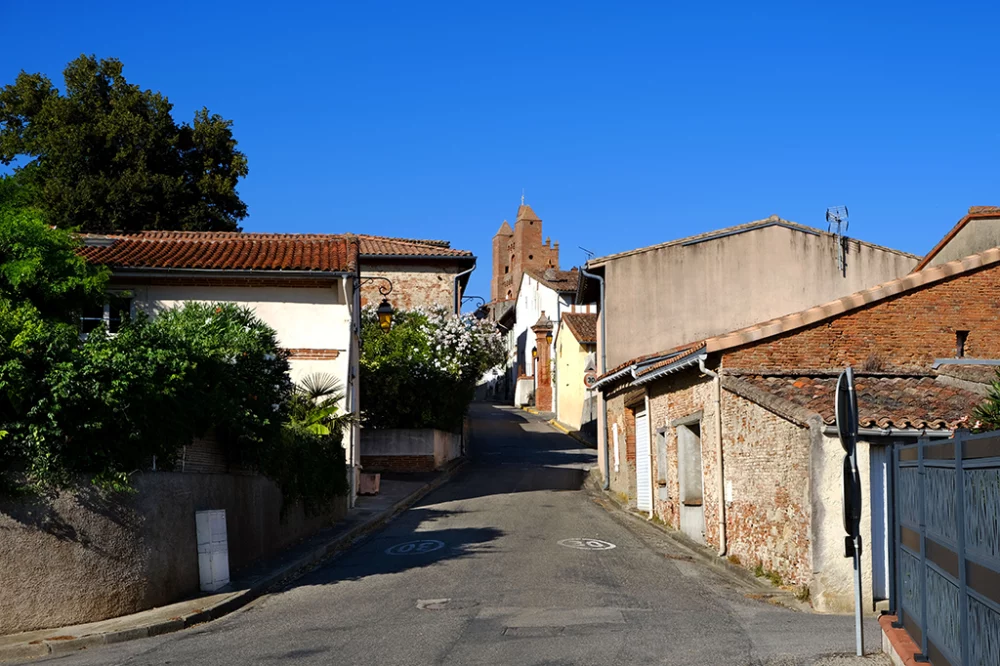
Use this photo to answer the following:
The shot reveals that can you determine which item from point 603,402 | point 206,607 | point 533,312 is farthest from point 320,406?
point 533,312

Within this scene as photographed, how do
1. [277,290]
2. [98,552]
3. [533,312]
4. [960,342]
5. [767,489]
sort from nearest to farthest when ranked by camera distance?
[98,552] < [767,489] < [960,342] < [277,290] < [533,312]

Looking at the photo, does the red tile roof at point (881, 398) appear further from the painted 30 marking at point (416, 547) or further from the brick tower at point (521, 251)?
the brick tower at point (521, 251)

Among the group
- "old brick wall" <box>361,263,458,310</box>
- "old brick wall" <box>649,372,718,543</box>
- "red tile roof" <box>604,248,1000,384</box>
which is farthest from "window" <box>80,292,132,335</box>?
"old brick wall" <box>361,263,458,310</box>

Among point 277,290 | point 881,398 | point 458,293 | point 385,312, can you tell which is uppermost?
point 458,293

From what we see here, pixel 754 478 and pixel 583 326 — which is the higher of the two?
pixel 583 326

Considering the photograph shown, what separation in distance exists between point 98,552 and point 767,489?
28.9 ft

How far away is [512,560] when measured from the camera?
16188 mm

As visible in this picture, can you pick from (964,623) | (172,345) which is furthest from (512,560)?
A: (964,623)

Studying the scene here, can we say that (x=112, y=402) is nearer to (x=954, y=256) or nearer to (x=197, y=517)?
(x=197, y=517)

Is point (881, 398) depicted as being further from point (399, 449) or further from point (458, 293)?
point (458, 293)

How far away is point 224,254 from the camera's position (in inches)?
1025

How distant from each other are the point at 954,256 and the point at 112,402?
56.1 feet

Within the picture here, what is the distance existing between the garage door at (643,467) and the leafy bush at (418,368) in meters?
10.3

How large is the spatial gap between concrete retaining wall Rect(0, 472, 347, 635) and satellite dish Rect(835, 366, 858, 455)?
763 cm
